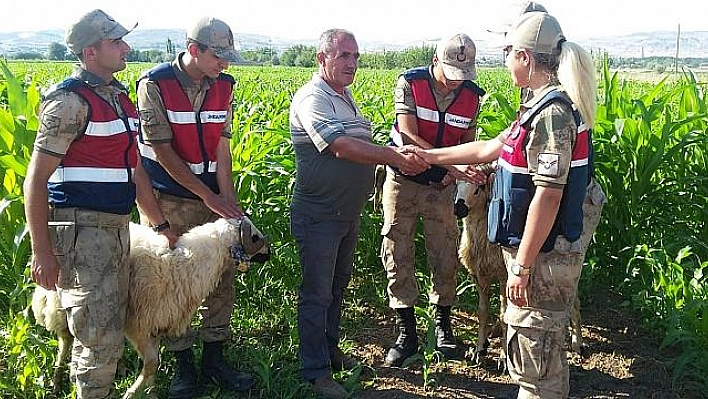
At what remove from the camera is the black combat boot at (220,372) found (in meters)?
4.18

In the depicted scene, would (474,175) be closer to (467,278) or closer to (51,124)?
(467,278)

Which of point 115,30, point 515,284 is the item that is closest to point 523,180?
point 515,284

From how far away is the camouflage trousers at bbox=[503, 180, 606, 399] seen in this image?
3.20 m

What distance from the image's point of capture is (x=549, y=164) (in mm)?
2885

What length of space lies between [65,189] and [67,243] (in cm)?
28

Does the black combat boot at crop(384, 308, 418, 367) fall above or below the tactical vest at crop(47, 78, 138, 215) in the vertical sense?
below

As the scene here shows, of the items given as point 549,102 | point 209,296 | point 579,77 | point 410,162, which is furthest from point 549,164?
point 209,296

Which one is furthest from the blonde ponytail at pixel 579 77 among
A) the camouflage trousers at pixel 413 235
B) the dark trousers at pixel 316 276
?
the camouflage trousers at pixel 413 235

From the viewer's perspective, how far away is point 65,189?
10.7ft

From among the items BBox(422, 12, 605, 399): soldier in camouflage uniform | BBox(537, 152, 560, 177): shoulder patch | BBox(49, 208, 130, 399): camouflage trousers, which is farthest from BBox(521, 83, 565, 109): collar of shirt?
BBox(49, 208, 130, 399): camouflage trousers

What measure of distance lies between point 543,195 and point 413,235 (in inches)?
78.1

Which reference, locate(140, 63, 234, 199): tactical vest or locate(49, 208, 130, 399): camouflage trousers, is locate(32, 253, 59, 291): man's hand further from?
locate(140, 63, 234, 199): tactical vest

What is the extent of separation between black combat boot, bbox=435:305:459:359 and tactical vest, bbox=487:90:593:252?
1.78 meters

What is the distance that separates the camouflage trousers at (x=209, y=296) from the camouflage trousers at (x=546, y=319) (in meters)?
1.84
